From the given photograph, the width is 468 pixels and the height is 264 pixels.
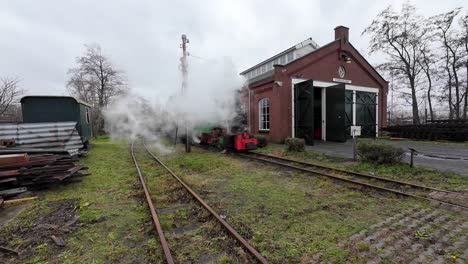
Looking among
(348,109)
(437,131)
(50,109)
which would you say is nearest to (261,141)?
(348,109)

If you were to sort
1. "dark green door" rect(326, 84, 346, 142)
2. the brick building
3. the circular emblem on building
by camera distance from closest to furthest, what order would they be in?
1. the brick building
2. "dark green door" rect(326, 84, 346, 142)
3. the circular emblem on building

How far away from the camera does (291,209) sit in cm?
391

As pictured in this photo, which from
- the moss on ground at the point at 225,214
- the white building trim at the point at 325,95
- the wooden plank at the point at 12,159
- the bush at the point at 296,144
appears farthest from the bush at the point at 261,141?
the wooden plank at the point at 12,159

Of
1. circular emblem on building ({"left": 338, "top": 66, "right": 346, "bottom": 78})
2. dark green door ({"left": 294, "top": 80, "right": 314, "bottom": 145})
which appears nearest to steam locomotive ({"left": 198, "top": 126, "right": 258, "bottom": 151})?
dark green door ({"left": 294, "top": 80, "right": 314, "bottom": 145})

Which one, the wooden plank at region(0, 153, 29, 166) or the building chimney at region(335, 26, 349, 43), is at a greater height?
the building chimney at region(335, 26, 349, 43)

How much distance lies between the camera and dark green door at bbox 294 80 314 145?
12.6 meters

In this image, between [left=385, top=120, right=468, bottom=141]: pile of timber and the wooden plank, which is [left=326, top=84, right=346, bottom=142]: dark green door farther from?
the wooden plank

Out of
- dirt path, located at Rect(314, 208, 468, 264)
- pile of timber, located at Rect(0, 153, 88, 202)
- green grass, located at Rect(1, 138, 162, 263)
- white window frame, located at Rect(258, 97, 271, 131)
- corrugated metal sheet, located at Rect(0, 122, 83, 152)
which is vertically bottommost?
green grass, located at Rect(1, 138, 162, 263)

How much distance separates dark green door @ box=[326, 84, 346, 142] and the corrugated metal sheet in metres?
15.0

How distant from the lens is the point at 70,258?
2.61 m

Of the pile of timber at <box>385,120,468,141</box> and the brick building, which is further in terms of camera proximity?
the brick building

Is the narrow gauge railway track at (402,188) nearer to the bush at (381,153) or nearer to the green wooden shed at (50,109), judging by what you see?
the bush at (381,153)

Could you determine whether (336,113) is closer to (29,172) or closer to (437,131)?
A: (437,131)

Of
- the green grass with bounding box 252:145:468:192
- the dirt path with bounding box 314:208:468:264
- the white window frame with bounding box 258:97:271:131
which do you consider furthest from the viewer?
the white window frame with bounding box 258:97:271:131
